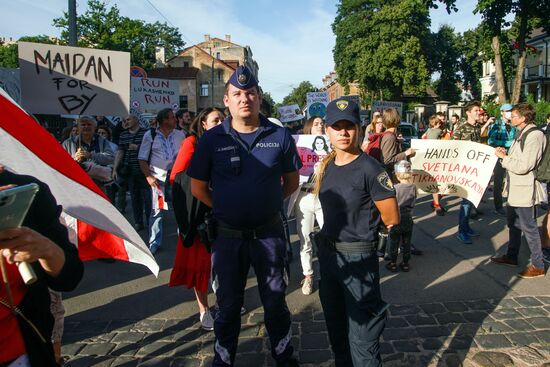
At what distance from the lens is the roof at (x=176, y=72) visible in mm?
56219

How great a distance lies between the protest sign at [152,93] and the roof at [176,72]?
4614cm

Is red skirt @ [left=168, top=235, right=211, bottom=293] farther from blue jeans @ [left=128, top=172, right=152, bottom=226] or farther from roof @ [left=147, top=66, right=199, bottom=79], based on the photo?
roof @ [left=147, top=66, right=199, bottom=79]

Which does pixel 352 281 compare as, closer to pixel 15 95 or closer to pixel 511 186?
pixel 511 186

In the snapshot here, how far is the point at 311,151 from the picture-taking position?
552cm

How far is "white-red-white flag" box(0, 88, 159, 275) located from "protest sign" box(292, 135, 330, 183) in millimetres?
3364

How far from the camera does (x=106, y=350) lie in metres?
3.43

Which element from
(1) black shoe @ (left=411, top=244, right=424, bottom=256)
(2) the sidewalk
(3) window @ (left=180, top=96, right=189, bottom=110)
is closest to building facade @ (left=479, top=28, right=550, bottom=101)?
(3) window @ (left=180, top=96, right=189, bottom=110)

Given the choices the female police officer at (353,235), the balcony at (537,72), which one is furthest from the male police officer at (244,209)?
the balcony at (537,72)

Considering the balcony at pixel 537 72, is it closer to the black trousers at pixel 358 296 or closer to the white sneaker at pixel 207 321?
the white sneaker at pixel 207 321

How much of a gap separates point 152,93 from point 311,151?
26.6 feet

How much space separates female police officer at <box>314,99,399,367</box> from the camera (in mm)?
2494

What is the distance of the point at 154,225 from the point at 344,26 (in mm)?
46647

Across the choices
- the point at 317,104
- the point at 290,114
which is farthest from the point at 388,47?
the point at 317,104

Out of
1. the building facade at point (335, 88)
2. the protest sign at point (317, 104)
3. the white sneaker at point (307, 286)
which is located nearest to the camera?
the white sneaker at point (307, 286)
